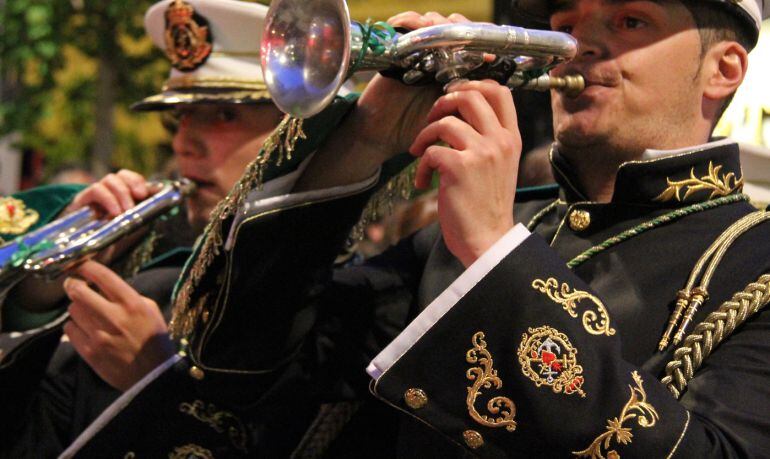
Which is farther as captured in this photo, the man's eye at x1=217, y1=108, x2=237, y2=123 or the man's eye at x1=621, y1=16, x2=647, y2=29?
the man's eye at x1=217, y1=108, x2=237, y2=123

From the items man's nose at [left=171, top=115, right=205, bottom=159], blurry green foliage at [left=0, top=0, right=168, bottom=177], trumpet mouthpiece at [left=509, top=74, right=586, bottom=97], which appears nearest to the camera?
trumpet mouthpiece at [left=509, top=74, right=586, bottom=97]

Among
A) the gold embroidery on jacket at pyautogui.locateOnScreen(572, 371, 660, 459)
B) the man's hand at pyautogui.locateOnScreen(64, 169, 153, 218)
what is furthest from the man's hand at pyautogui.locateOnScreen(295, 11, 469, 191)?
the man's hand at pyautogui.locateOnScreen(64, 169, 153, 218)

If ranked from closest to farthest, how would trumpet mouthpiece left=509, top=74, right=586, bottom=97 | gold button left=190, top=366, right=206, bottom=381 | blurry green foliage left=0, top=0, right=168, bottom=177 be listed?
trumpet mouthpiece left=509, top=74, right=586, bottom=97, gold button left=190, top=366, right=206, bottom=381, blurry green foliage left=0, top=0, right=168, bottom=177

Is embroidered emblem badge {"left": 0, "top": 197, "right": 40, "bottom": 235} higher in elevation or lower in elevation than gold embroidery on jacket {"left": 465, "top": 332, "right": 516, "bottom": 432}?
lower

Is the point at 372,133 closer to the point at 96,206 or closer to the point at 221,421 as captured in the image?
the point at 221,421

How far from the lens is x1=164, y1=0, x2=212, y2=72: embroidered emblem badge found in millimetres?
3205

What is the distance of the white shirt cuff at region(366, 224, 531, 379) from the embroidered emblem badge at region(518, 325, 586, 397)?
0.41 feet

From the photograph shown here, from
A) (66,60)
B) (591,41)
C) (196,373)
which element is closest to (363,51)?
(591,41)

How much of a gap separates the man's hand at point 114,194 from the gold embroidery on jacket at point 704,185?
5.45 feet

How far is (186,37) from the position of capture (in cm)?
322

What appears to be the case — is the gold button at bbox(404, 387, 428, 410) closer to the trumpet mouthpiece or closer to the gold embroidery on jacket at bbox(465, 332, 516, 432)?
the gold embroidery on jacket at bbox(465, 332, 516, 432)

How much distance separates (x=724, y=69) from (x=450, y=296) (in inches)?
36.0

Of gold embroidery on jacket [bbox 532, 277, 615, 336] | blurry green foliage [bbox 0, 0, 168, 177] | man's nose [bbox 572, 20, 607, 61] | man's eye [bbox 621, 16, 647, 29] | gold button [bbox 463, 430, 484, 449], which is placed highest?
man's eye [bbox 621, 16, 647, 29]

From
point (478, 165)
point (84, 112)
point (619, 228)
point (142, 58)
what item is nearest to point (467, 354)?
point (478, 165)
